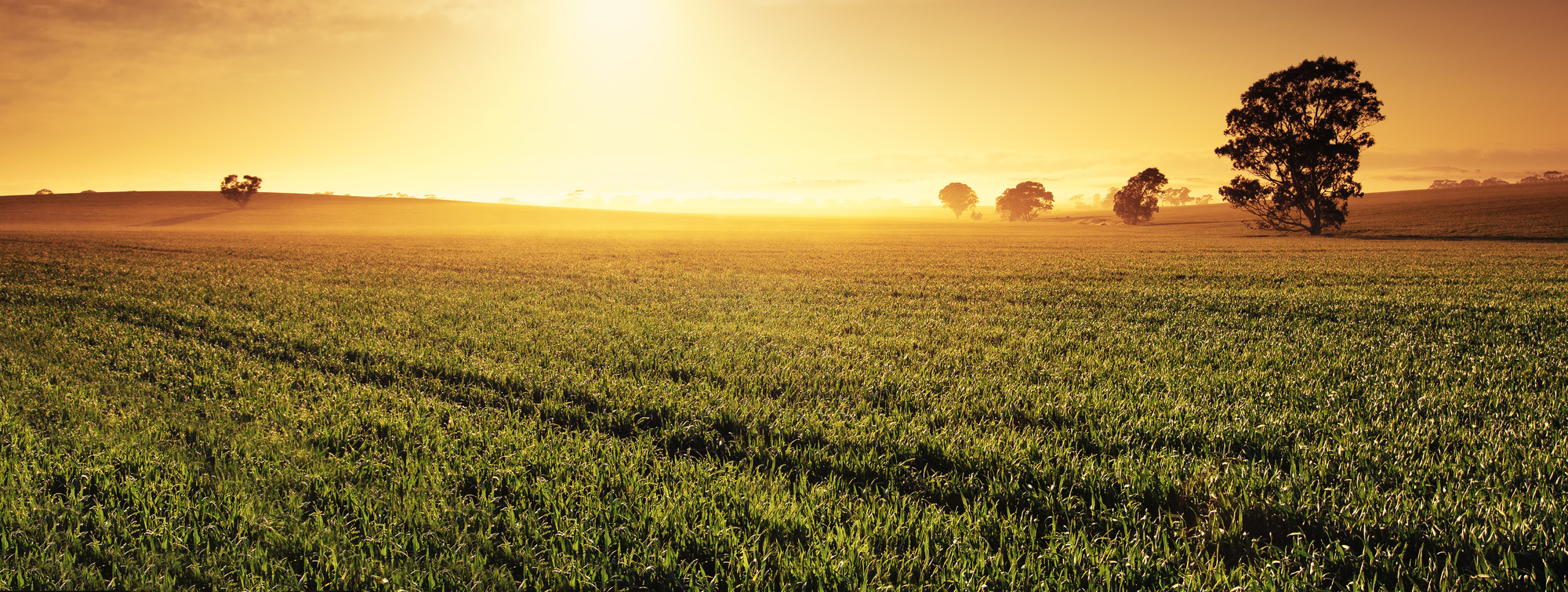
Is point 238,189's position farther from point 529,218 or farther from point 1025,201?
point 1025,201

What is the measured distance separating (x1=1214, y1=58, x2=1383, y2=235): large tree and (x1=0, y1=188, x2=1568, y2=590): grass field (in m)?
46.2

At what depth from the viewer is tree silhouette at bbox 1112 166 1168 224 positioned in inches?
3442

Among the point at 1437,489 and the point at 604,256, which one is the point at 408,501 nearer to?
the point at 1437,489

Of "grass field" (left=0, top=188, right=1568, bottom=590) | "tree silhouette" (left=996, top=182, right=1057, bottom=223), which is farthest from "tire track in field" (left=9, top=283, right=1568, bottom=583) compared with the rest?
"tree silhouette" (left=996, top=182, right=1057, bottom=223)

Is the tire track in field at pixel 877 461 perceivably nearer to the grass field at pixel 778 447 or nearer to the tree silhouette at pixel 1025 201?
the grass field at pixel 778 447

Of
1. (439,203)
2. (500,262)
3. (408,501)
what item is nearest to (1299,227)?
(500,262)

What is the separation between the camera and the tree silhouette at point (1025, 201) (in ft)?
401

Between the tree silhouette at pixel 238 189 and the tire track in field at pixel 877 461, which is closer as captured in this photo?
the tire track in field at pixel 877 461

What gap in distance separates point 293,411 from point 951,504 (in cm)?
530

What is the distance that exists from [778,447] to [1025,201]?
13012 centimetres

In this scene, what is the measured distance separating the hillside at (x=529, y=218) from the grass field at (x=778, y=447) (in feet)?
163

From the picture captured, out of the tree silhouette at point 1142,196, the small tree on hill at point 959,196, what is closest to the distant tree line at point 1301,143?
the tree silhouette at point 1142,196

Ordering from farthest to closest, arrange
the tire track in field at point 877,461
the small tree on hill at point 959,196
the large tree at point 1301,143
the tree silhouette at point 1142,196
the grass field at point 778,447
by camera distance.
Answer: the small tree on hill at point 959,196 → the tree silhouette at point 1142,196 → the large tree at point 1301,143 → the tire track in field at point 877,461 → the grass field at point 778,447

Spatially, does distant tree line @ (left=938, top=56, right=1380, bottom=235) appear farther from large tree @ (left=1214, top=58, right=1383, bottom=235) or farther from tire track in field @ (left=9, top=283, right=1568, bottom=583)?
tire track in field @ (left=9, top=283, right=1568, bottom=583)
